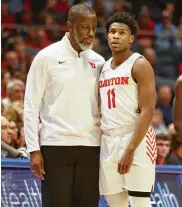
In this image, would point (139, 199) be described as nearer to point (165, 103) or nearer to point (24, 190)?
point (24, 190)

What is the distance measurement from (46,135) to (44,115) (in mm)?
142

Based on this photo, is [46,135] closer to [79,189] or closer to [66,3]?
[79,189]

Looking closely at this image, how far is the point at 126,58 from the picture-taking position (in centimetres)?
489

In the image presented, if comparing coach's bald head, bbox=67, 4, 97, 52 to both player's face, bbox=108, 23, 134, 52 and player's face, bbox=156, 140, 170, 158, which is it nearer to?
player's face, bbox=108, 23, 134, 52

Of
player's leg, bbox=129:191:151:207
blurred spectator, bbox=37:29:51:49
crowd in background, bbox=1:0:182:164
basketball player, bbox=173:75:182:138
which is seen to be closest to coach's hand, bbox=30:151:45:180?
player's leg, bbox=129:191:151:207

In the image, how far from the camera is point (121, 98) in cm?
482

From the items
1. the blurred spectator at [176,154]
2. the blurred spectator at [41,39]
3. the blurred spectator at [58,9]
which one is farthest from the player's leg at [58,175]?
the blurred spectator at [58,9]

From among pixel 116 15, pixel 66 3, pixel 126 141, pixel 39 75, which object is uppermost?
pixel 66 3

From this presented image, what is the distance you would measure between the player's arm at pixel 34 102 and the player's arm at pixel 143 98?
1.99 feet

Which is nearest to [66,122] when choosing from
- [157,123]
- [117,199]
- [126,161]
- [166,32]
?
[126,161]

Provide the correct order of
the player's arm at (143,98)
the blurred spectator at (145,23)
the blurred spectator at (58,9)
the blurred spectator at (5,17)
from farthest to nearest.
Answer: the blurred spectator at (145,23) < the blurred spectator at (58,9) < the blurred spectator at (5,17) < the player's arm at (143,98)

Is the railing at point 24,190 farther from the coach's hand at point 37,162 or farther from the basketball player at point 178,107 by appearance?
the basketball player at point 178,107

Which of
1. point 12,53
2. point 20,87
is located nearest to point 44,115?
point 20,87

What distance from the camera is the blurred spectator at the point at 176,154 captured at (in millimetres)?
7593
